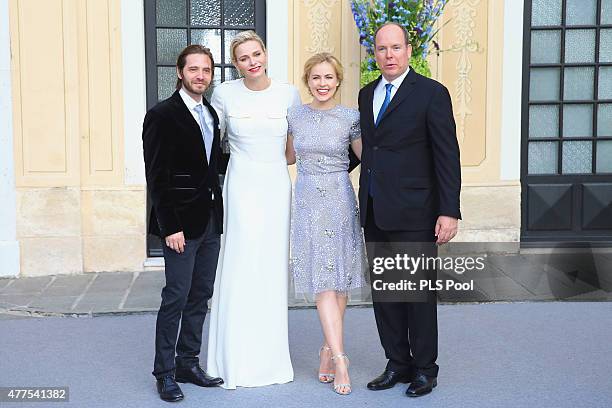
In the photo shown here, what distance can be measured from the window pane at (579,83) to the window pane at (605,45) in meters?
0.17

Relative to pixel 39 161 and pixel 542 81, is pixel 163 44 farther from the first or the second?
pixel 542 81

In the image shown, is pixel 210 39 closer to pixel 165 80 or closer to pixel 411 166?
pixel 165 80

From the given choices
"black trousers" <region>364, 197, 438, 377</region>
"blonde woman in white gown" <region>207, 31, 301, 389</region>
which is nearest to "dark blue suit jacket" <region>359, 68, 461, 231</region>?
"black trousers" <region>364, 197, 438, 377</region>

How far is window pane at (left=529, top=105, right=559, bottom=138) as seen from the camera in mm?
8250

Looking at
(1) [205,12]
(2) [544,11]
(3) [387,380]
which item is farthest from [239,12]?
(3) [387,380]

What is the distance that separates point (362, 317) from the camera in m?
5.84

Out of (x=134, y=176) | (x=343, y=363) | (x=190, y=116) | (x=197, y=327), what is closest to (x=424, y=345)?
(x=343, y=363)

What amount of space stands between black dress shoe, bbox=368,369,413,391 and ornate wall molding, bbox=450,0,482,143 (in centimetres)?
405

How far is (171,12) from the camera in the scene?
766cm

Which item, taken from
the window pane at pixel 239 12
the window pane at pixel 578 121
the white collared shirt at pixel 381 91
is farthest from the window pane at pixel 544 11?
the white collared shirt at pixel 381 91

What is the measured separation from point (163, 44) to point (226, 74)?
657 mm

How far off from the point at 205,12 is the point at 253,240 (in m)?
3.94

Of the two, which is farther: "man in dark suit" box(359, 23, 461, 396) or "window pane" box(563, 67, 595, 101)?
"window pane" box(563, 67, 595, 101)

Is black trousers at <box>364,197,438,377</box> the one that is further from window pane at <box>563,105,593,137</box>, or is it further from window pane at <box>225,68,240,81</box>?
window pane at <box>563,105,593,137</box>
